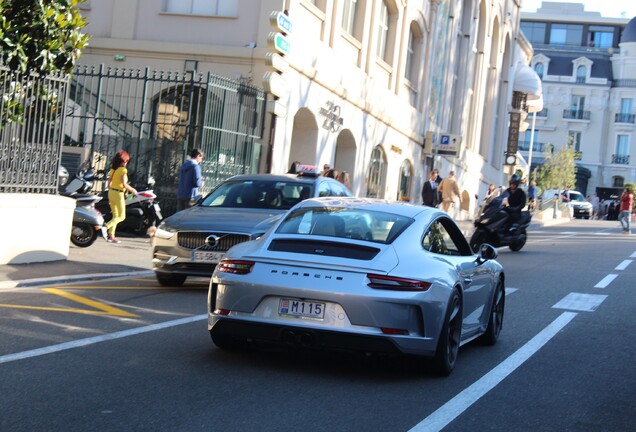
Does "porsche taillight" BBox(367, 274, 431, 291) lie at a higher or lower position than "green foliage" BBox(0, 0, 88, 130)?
lower

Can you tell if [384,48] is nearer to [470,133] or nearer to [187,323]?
[470,133]

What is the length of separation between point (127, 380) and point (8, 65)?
7630 millimetres

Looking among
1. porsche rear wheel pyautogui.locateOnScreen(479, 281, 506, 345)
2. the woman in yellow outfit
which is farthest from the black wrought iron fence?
porsche rear wheel pyautogui.locateOnScreen(479, 281, 506, 345)

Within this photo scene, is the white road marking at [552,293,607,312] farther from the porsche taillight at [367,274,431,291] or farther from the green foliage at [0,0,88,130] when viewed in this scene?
the green foliage at [0,0,88,130]

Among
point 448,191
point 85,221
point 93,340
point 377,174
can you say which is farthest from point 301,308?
point 377,174

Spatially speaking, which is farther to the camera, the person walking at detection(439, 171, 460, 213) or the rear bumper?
the person walking at detection(439, 171, 460, 213)

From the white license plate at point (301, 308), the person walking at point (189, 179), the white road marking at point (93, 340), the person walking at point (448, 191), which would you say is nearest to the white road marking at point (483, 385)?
the white license plate at point (301, 308)

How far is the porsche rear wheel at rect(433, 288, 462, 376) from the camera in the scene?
7383mm

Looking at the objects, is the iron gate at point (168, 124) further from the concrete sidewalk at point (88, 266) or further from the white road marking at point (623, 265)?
the white road marking at point (623, 265)

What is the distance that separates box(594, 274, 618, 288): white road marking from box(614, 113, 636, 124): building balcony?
75.7 m

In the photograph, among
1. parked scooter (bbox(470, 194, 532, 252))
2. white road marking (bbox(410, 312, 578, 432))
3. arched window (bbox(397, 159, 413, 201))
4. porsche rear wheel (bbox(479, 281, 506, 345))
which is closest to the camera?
white road marking (bbox(410, 312, 578, 432))

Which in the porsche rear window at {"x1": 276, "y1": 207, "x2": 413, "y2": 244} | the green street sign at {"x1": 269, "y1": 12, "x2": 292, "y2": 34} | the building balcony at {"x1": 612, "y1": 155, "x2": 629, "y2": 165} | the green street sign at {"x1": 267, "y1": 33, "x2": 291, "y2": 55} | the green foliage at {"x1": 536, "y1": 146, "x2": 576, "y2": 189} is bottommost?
the porsche rear window at {"x1": 276, "y1": 207, "x2": 413, "y2": 244}

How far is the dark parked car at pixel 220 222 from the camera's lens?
12.0 metres

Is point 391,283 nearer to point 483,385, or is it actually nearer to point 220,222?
point 483,385
